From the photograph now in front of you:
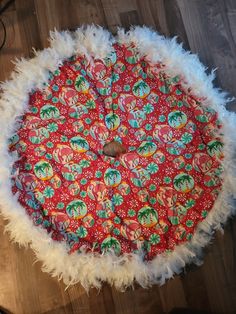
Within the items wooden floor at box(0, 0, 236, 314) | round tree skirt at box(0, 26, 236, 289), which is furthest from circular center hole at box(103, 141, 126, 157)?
wooden floor at box(0, 0, 236, 314)

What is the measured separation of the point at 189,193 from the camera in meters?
1.12

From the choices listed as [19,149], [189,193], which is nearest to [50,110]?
[19,149]

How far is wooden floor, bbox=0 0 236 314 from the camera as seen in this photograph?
1.07 metres

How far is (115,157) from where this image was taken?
1172 mm

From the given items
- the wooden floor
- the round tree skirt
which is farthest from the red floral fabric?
the wooden floor

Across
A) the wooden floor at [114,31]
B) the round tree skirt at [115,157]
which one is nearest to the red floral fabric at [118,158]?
the round tree skirt at [115,157]

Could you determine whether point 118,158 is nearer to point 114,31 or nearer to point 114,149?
point 114,149

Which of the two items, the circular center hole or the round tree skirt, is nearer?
the round tree skirt

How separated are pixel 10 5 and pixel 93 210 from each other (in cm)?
76

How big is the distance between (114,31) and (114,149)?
0.41 metres

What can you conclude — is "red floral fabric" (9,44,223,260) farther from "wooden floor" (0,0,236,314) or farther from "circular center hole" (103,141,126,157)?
"wooden floor" (0,0,236,314)

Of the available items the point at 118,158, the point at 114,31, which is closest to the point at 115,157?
the point at 118,158

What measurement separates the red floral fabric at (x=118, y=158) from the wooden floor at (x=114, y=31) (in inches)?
4.5

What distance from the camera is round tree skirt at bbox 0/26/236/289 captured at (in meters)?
1.08
